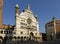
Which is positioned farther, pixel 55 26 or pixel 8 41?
pixel 55 26

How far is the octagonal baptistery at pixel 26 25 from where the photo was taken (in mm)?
35428

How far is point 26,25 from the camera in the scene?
37750 millimetres

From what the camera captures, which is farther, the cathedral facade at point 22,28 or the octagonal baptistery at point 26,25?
the octagonal baptistery at point 26,25

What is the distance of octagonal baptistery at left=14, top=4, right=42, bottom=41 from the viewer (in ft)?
116

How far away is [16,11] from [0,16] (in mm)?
4358

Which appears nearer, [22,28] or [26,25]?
[22,28]

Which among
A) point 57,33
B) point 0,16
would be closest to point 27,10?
point 0,16

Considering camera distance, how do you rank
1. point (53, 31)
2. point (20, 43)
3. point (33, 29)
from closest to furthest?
1. point (20, 43)
2. point (33, 29)
3. point (53, 31)

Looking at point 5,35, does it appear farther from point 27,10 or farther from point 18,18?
point 27,10

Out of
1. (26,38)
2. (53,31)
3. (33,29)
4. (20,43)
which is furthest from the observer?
(53,31)

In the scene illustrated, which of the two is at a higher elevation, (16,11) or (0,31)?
(16,11)

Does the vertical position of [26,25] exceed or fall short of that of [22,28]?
it exceeds it

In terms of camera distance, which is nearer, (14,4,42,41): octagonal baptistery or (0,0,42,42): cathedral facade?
(0,0,42,42): cathedral facade

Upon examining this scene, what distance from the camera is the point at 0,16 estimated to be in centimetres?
3634
